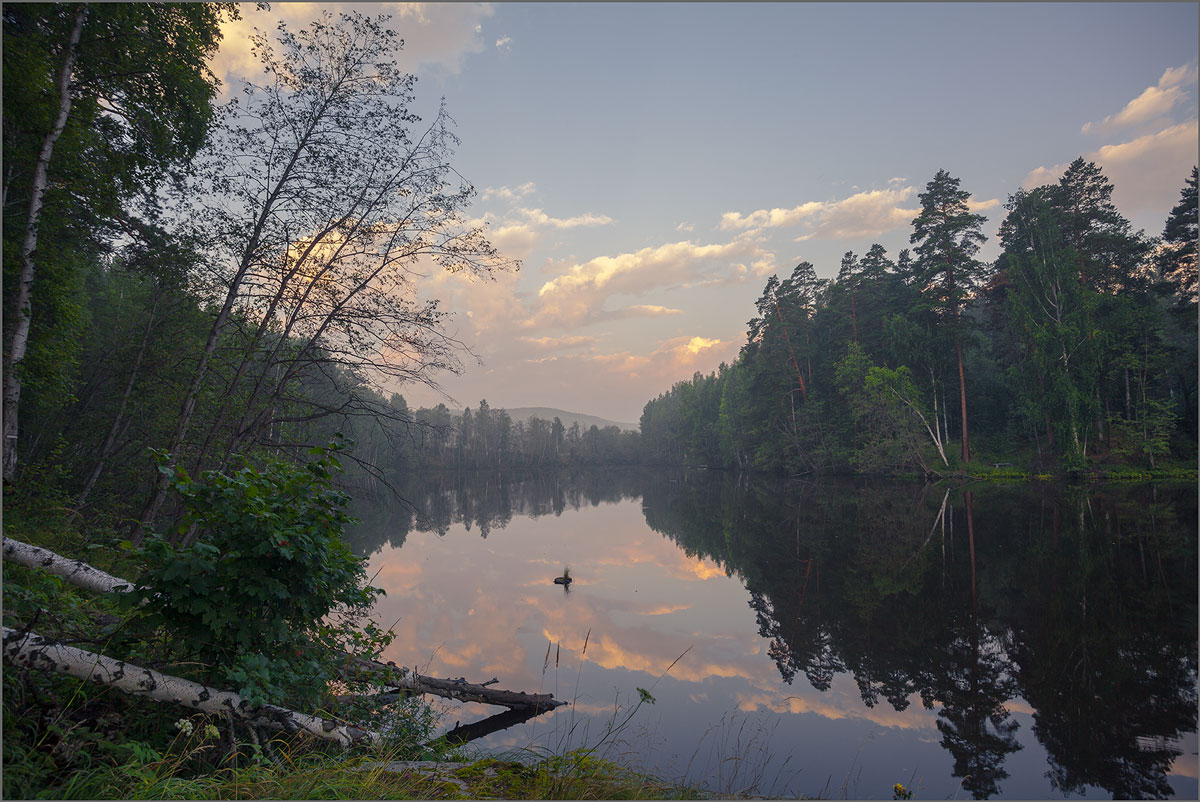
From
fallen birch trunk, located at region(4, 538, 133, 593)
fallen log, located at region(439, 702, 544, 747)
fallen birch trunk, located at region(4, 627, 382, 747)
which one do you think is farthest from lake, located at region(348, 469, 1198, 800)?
fallen birch trunk, located at region(4, 538, 133, 593)

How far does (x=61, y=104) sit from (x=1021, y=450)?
48.6m

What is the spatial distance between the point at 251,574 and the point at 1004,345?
51.1 meters

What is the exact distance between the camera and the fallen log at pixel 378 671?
167 inches

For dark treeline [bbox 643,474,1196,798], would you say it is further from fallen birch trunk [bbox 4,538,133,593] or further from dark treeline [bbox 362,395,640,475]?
dark treeline [bbox 362,395,640,475]

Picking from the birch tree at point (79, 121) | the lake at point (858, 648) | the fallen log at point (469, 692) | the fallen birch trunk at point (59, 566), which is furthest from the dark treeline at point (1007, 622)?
the birch tree at point (79, 121)

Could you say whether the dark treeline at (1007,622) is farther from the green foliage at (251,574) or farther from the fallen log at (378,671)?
the green foliage at (251,574)

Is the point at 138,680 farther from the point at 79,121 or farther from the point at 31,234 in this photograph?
the point at 79,121

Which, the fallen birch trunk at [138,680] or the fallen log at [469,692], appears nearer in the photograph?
the fallen birch trunk at [138,680]

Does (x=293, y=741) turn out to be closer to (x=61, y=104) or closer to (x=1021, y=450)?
(x=61, y=104)

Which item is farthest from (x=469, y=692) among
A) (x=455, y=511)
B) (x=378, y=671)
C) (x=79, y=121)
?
→ (x=455, y=511)

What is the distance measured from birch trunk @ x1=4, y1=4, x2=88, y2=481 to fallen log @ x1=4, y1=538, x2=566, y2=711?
3258mm

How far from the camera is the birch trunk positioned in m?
6.93

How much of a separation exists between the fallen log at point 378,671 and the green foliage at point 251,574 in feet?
1.94

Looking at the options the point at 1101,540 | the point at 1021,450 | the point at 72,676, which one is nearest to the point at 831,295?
the point at 1021,450
